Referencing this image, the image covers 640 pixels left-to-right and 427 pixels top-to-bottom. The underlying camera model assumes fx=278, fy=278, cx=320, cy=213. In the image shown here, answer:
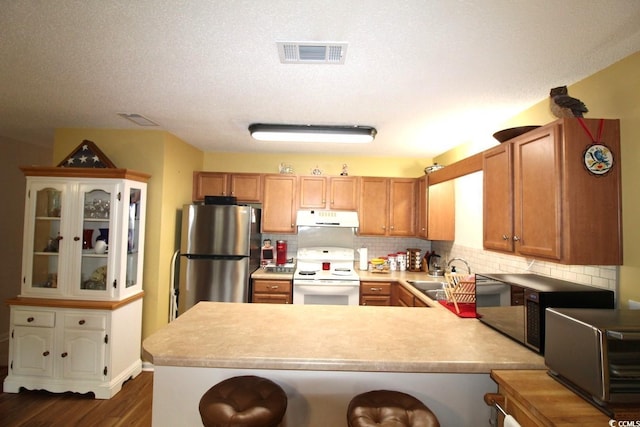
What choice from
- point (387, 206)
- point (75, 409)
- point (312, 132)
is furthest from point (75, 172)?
point (387, 206)

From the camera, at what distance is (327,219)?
3572mm

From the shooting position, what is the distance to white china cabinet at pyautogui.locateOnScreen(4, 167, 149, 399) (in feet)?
8.31

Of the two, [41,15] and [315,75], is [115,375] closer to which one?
[41,15]

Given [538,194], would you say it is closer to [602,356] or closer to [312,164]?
[602,356]

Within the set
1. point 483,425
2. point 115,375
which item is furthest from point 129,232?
point 483,425

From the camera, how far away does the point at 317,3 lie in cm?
122

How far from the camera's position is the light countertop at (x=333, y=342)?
1.26 metres

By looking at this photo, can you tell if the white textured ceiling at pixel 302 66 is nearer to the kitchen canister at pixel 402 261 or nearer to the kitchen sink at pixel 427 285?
the kitchen sink at pixel 427 285

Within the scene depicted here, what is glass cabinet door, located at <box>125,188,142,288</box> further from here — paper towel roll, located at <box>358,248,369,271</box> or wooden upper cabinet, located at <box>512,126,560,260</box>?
wooden upper cabinet, located at <box>512,126,560,260</box>

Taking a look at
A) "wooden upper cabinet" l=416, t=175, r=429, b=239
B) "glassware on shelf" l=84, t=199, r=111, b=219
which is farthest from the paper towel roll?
"glassware on shelf" l=84, t=199, r=111, b=219

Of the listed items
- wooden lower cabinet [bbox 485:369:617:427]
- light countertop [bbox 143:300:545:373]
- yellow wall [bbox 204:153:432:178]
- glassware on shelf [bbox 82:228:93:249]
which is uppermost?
yellow wall [bbox 204:153:432:178]

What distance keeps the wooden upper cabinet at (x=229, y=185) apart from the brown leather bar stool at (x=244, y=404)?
108 inches

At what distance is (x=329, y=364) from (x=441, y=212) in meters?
2.66

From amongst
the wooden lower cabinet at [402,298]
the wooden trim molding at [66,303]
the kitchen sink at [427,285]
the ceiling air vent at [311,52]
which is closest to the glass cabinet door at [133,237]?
the wooden trim molding at [66,303]
